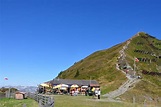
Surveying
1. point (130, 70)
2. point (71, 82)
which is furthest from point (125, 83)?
point (130, 70)

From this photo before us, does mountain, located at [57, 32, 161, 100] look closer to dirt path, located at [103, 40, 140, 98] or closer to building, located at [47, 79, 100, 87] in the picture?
dirt path, located at [103, 40, 140, 98]

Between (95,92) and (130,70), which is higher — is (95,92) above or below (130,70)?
below

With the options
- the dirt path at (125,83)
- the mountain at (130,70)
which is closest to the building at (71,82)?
the mountain at (130,70)

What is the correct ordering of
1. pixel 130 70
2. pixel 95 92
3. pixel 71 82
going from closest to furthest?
pixel 95 92 → pixel 71 82 → pixel 130 70

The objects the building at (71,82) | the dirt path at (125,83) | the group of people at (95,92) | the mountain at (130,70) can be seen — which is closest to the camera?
the group of people at (95,92)

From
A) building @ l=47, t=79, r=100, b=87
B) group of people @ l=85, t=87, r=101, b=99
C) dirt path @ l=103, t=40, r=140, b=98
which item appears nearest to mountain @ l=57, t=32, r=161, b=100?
dirt path @ l=103, t=40, r=140, b=98

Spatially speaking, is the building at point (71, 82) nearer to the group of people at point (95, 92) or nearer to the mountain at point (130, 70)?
the mountain at point (130, 70)

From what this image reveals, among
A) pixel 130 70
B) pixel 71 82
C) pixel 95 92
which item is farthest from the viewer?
pixel 130 70

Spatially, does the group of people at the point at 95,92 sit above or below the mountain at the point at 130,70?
below

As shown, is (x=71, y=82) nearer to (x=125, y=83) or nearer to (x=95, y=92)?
(x=125, y=83)

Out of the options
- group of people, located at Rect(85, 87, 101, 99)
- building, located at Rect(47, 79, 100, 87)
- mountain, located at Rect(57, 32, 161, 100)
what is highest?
mountain, located at Rect(57, 32, 161, 100)

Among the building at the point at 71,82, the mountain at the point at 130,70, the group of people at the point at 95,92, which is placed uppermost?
the mountain at the point at 130,70

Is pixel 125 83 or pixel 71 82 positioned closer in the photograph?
pixel 71 82

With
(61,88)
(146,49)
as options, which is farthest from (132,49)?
(61,88)
